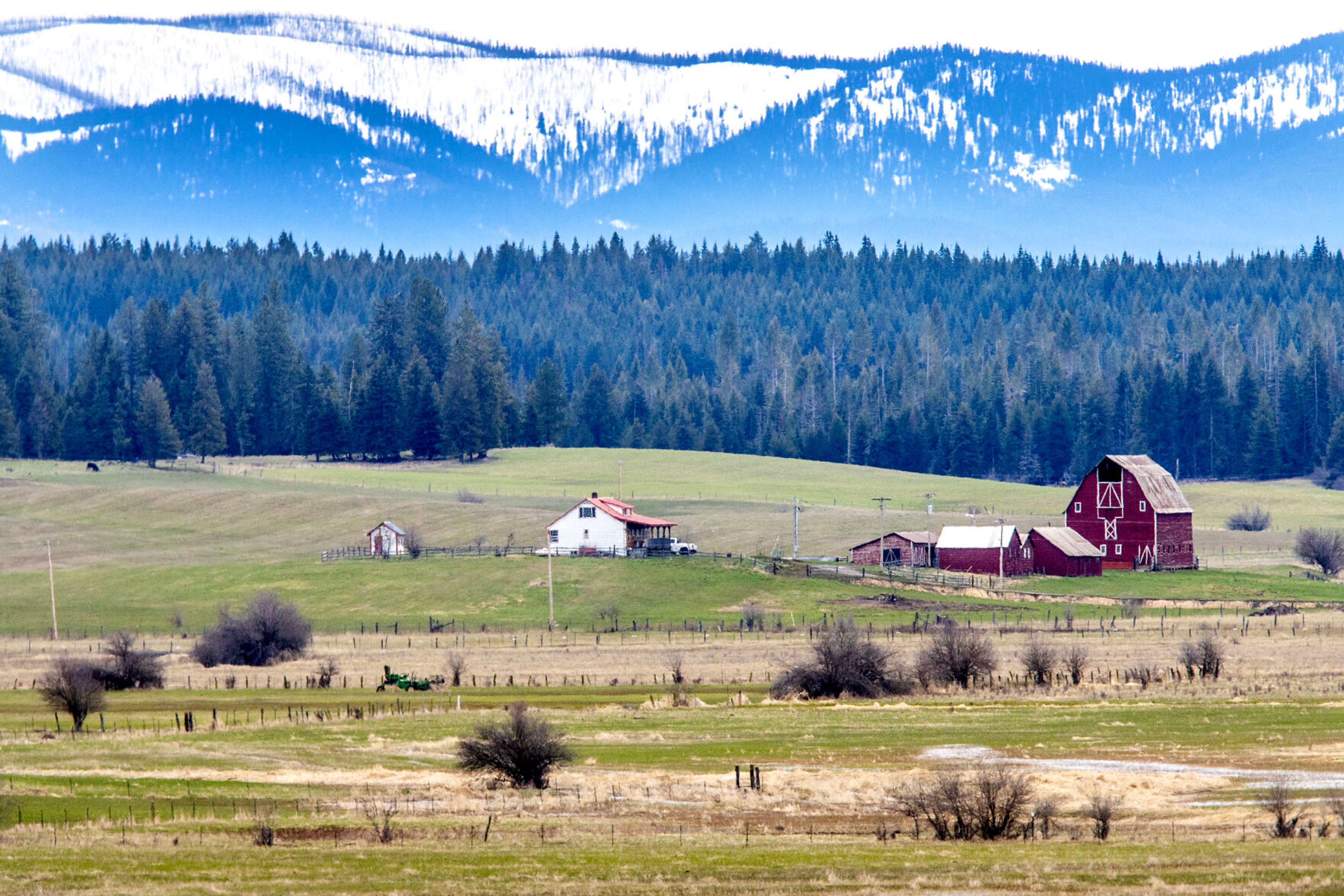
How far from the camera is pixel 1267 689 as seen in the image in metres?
54.7

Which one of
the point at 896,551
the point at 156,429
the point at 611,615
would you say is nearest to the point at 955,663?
the point at 611,615

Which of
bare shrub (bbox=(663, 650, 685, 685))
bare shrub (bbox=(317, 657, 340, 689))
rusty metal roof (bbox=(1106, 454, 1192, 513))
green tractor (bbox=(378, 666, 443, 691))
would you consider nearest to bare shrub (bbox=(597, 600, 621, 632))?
bare shrub (bbox=(663, 650, 685, 685))

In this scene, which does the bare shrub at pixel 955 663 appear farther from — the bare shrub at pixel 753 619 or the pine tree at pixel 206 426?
the pine tree at pixel 206 426

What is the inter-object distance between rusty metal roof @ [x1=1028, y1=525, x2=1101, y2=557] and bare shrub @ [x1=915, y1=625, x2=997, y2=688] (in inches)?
1758

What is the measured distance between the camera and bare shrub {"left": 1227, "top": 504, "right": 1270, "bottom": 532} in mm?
129875

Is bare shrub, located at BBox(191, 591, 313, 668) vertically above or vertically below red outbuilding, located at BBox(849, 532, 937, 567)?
below

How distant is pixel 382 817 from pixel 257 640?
4085 centimetres

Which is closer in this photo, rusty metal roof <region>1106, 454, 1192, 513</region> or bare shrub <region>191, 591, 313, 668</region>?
bare shrub <region>191, 591, 313, 668</region>

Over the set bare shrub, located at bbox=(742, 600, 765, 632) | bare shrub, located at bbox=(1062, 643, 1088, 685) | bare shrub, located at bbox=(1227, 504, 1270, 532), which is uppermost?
bare shrub, located at bbox=(1227, 504, 1270, 532)

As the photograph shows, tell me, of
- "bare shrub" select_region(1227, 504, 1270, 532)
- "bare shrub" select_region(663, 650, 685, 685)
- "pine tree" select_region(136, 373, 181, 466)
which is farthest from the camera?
"pine tree" select_region(136, 373, 181, 466)

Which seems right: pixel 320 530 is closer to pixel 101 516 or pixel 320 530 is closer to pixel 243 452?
pixel 101 516

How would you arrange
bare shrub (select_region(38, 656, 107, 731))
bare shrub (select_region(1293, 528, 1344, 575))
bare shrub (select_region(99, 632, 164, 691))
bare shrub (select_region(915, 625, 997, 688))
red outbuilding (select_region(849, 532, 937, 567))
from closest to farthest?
bare shrub (select_region(38, 656, 107, 731)) → bare shrub (select_region(915, 625, 997, 688)) → bare shrub (select_region(99, 632, 164, 691)) → bare shrub (select_region(1293, 528, 1344, 575)) → red outbuilding (select_region(849, 532, 937, 567))

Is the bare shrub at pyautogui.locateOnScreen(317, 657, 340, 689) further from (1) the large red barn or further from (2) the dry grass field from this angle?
(1) the large red barn

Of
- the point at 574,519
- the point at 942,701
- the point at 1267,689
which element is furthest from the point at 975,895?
the point at 574,519
